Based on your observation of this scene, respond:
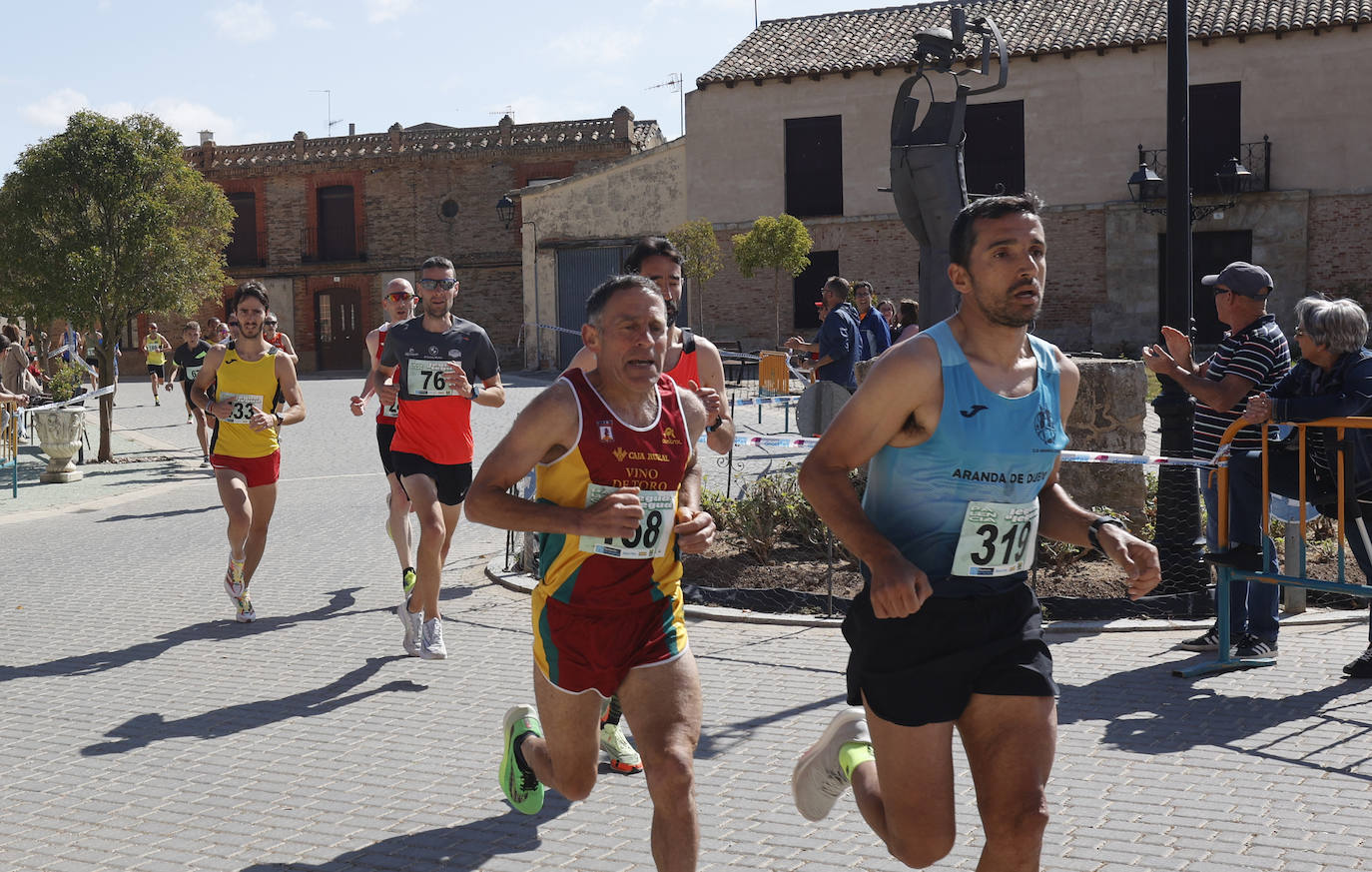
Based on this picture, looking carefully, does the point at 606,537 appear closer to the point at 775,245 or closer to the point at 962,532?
the point at 962,532

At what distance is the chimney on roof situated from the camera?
4541 cm

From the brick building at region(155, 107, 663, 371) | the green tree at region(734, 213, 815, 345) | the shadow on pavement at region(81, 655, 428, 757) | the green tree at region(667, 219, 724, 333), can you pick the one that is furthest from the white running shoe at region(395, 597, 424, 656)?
the brick building at region(155, 107, 663, 371)

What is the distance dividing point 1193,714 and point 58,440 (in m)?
14.4

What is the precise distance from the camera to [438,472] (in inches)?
292

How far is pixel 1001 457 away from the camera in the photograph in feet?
10.9

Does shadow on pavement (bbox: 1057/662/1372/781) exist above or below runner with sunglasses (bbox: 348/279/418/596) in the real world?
below

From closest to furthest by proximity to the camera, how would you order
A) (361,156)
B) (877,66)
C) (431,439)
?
(431,439) < (877,66) < (361,156)

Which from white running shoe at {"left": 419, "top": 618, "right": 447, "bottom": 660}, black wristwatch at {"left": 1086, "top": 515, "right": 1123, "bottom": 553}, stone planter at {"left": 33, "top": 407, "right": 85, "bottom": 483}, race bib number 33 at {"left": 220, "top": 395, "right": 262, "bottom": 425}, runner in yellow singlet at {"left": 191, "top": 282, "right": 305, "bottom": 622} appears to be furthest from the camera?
stone planter at {"left": 33, "top": 407, "right": 85, "bottom": 483}

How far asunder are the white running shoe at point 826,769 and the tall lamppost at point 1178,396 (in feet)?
15.3

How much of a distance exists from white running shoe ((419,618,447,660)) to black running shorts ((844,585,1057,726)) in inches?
159

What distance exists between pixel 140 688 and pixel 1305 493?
5745 mm

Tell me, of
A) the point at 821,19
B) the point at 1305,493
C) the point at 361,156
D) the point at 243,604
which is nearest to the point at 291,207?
the point at 361,156

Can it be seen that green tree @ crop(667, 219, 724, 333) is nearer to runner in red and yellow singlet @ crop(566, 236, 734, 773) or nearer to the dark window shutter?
the dark window shutter

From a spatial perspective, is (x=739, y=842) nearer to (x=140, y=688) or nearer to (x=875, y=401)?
(x=875, y=401)
